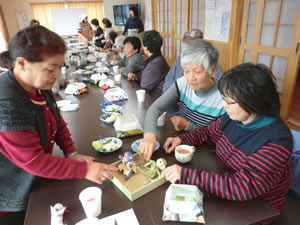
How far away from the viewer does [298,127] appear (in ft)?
9.12

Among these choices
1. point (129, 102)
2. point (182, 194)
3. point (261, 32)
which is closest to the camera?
point (182, 194)

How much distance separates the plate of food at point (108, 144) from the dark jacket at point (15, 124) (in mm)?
265

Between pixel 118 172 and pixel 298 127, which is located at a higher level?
pixel 118 172

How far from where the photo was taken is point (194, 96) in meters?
1.56

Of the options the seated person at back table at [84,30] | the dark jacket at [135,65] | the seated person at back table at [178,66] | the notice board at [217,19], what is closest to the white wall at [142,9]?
the seated person at back table at [84,30]

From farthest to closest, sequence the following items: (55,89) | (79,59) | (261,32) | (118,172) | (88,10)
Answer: (88,10) → (79,59) → (261,32) → (55,89) → (118,172)

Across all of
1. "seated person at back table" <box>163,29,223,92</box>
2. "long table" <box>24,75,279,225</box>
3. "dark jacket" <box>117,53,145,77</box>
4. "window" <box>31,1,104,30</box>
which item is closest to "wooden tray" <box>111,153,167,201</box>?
"long table" <box>24,75,279,225</box>

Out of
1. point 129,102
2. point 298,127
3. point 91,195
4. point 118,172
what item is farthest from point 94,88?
point 298,127

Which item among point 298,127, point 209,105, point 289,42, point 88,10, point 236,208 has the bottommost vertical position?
point 298,127

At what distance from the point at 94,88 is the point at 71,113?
2.40ft

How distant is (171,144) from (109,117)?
23.1 inches

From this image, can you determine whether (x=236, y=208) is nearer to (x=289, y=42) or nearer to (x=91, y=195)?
(x=91, y=195)

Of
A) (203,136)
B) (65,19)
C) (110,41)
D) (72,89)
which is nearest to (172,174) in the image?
(203,136)

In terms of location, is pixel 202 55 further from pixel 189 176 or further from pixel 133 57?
pixel 133 57
